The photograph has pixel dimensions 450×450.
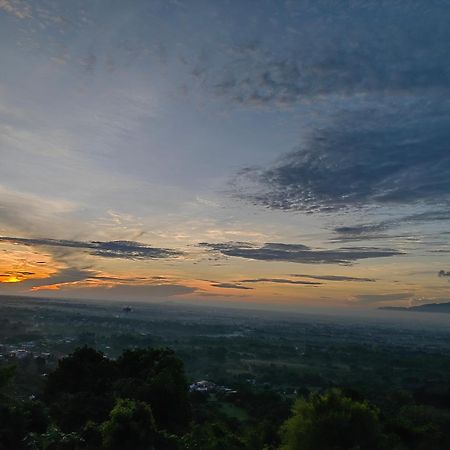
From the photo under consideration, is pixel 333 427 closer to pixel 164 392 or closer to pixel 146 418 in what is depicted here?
pixel 146 418

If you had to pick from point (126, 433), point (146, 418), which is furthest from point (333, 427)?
point (126, 433)

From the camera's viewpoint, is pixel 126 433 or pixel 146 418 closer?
pixel 126 433

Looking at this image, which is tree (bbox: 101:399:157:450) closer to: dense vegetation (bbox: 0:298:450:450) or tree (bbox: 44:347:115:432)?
dense vegetation (bbox: 0:298:450:450)

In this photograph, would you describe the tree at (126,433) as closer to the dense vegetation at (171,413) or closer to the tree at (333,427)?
the dense vegetation at (171,413)

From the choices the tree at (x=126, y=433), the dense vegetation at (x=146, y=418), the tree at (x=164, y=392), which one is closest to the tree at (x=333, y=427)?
the dense vegetation at (x=146, y=418)

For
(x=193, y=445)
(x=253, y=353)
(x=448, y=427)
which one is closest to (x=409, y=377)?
(x=253, y=353)

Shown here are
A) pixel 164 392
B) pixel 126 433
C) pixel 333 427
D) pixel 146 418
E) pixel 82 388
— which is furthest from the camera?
pixel 82 388
